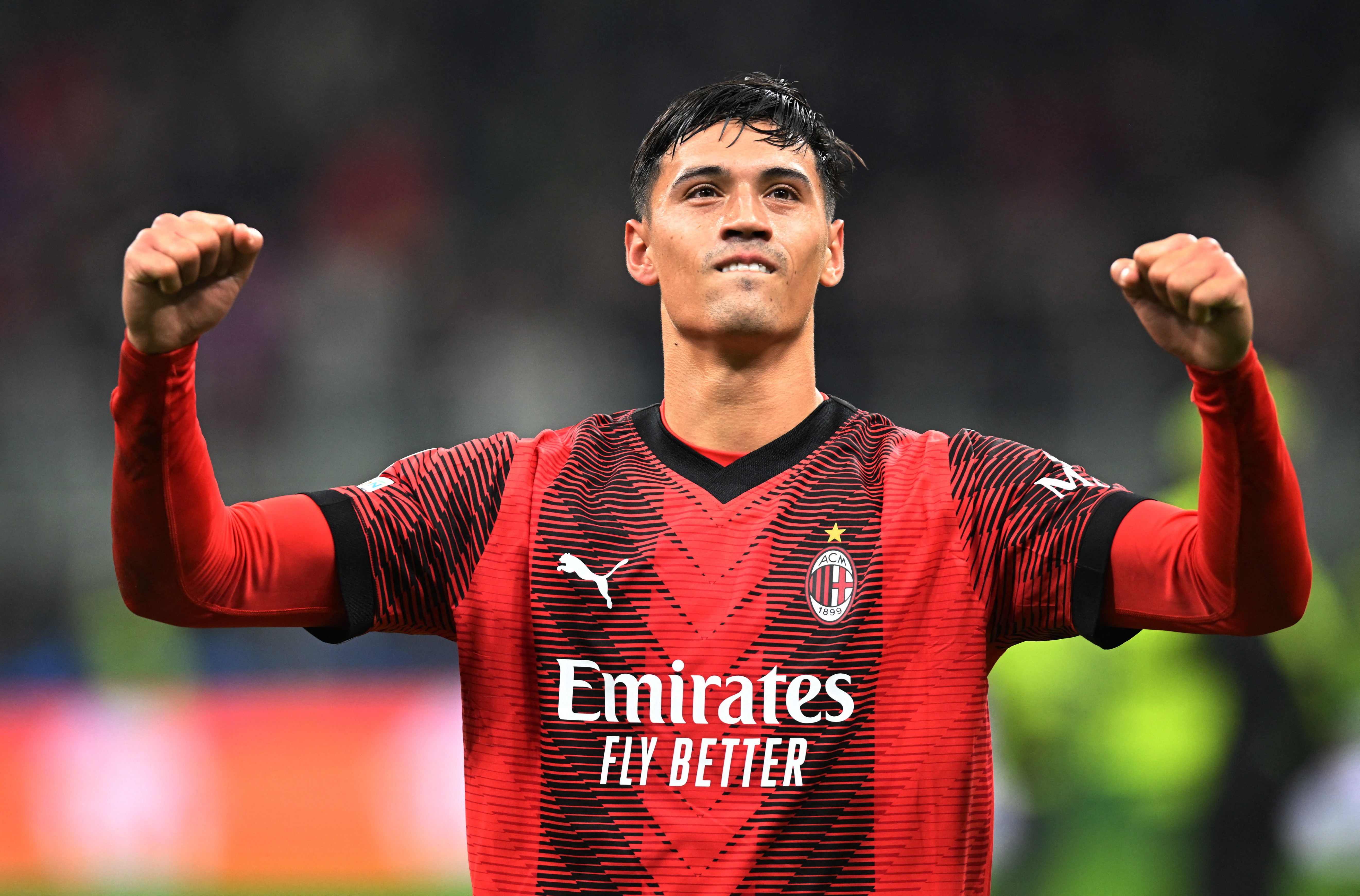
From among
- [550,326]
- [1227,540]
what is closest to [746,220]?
[1227,540]

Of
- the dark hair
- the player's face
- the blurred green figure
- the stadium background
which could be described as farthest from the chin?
the stadium background

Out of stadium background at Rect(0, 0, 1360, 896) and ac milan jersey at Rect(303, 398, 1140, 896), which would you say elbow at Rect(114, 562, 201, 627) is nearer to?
ac milan jersey at Rect(303, 398, 1140, 896)

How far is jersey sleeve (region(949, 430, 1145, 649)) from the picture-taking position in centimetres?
231

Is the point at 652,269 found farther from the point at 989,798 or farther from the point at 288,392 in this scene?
the point at 288,392

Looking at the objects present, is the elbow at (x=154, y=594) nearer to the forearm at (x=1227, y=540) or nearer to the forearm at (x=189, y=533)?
the forearm at (x=189, y=533)

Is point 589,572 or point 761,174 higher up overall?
point 761,174

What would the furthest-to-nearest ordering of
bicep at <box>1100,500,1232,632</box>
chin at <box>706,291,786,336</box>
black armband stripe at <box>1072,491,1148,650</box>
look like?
chin at <box>706,291,786,336</box>, black armband stripe at <box>1072,491,1148,650</box>, bicep at <box>1100,500,1232,632</box>

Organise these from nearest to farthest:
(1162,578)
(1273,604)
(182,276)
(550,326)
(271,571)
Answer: (182,276) < (1273,604) < (1162,578) < (271,571) < (550,326)

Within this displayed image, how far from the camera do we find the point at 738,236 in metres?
2.58

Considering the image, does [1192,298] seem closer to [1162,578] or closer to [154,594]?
[1162,578]

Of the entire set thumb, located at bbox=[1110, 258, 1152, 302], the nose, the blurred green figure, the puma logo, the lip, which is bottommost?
the blurred green figure

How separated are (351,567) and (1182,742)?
4376mm

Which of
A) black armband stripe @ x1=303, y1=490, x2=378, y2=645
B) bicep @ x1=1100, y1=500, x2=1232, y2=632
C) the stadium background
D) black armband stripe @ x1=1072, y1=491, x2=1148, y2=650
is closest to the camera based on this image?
bicep @ x1=1100, y1=500, x2=1232, y2=632

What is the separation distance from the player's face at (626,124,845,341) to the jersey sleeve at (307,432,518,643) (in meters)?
0.48
